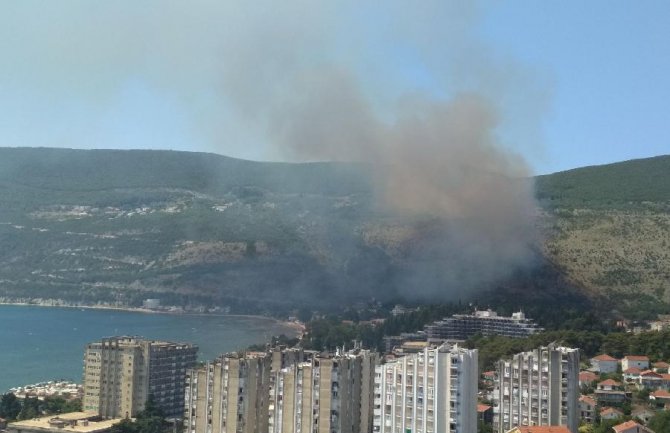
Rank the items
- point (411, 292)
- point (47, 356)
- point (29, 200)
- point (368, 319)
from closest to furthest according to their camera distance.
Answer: point (47, 356) < point (368, 319) < point (411, 292) < point (29, 200)

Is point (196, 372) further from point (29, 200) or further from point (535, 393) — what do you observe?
point (29, 200)

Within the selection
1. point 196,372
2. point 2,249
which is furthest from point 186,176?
point 196,372

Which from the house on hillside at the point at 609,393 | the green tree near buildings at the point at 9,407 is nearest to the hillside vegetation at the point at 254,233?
the house on hillside at the point at 609,393

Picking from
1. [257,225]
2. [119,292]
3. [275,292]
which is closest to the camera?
[275,292]

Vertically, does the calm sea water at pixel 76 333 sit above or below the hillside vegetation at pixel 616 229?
below

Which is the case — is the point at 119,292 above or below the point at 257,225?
below

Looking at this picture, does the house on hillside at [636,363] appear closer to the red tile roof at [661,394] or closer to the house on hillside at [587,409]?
the red tile roof at [661,394]
